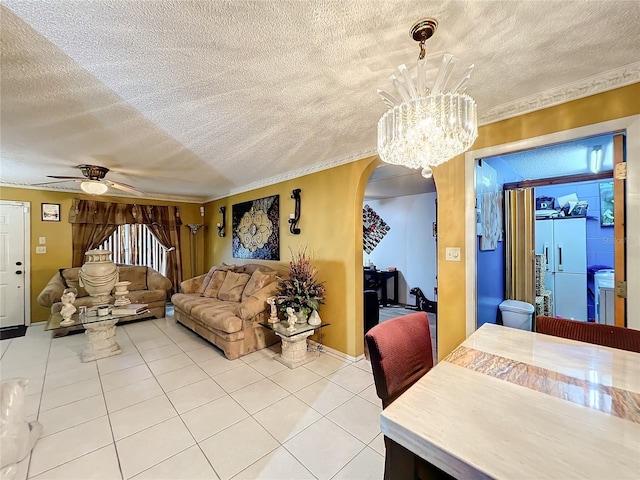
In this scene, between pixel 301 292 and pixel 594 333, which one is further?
pixel 301 292

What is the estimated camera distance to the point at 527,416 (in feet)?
2.71

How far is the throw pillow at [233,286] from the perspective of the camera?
3.91m

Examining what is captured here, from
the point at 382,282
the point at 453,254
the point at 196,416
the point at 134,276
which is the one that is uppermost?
the point at 453,254

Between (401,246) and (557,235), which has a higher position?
(557,235)

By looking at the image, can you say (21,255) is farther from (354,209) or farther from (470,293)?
(470,293)

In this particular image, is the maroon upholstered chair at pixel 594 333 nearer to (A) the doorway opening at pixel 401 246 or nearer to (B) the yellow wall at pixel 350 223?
(B) the yellow wall at pixel 350 223

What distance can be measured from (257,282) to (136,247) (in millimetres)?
3536

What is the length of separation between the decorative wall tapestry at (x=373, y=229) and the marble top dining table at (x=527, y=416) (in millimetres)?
4719

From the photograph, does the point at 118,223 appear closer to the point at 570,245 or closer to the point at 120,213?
the point at 120,213

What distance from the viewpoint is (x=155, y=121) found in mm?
2166

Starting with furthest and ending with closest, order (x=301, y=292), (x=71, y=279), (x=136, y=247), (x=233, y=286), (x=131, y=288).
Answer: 1. (x=136, y=247)
2. (x=131, y=288)
3. (x=71, y=279)
4. (x=233, y=286)
5. (x=301, y=292)

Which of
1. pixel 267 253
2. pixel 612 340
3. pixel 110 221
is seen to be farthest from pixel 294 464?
pixel 110 221

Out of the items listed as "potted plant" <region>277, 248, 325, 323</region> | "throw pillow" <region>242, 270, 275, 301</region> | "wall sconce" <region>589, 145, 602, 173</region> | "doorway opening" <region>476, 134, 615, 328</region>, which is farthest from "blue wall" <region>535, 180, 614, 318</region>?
"throw pillow" <region>242, 270, 275, 301</region>

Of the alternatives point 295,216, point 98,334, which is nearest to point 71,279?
point 98,334
